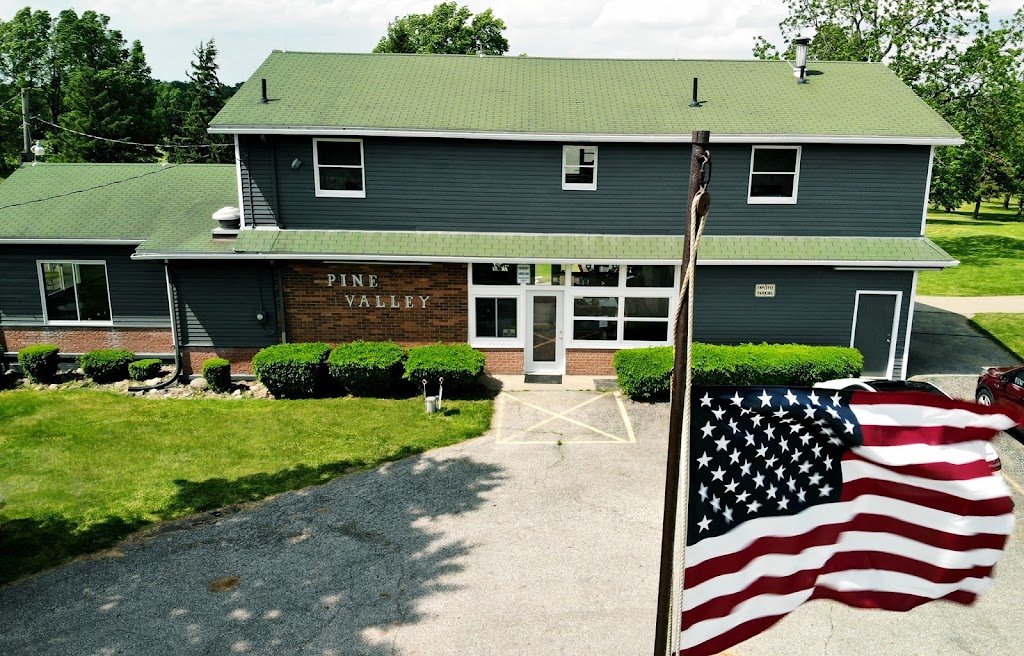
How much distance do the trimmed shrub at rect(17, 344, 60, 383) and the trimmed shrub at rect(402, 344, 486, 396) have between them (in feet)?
33.2

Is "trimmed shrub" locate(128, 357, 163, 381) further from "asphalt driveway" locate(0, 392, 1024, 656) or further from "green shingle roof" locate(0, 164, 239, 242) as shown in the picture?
"asphalt driveway" locate(0, 392, 1024, 656)

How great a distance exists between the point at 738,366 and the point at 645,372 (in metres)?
2.22

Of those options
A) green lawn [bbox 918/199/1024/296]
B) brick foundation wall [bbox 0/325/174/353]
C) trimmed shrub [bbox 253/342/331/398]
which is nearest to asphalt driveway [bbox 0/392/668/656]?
trimmed shrub [bbox 253/342/331/398]

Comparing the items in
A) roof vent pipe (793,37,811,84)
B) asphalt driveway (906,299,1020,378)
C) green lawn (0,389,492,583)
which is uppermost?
roof vent pipe (793,37,811,84)

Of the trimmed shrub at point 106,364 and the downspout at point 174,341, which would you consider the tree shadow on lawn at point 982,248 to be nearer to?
the downspout at point 174,341

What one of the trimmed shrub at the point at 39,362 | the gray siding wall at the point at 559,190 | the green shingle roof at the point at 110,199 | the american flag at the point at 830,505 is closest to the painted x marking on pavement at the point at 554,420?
the gray siding wall at the point at 559,190

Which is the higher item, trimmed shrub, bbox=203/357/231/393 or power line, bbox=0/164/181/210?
power line, bbox=0/164/181/210

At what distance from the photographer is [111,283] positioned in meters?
20.1

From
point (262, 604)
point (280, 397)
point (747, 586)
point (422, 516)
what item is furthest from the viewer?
point (280, 397)

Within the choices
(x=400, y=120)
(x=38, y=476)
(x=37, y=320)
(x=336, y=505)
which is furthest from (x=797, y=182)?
(x=37, y=320)

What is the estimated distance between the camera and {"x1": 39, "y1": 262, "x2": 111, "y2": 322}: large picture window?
66.7ft

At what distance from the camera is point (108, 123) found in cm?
5366

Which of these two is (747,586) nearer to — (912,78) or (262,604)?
(262,604)

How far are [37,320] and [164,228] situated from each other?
495 centimetres
